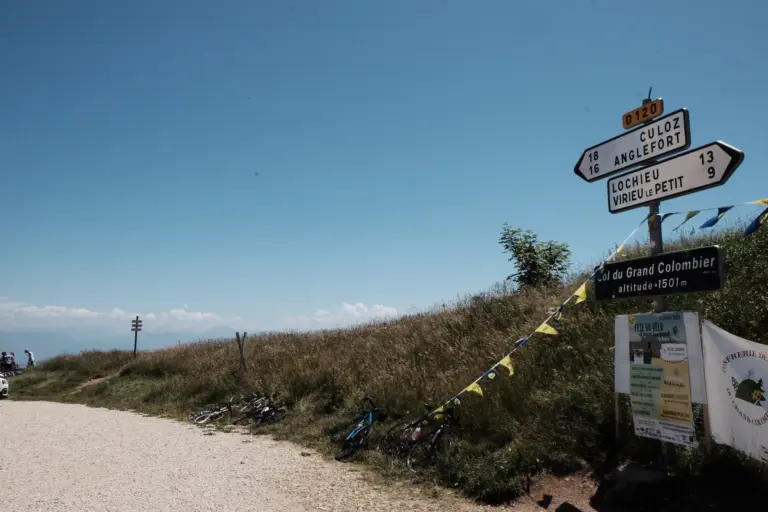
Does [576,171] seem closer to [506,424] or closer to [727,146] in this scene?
[727,146]

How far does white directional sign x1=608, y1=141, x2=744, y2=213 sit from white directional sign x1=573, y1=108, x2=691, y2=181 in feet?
0.42

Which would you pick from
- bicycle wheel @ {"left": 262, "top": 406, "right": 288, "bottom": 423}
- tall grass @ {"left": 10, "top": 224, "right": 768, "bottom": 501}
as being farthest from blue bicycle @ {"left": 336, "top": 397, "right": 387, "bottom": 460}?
bicycle wheel @ {"left": 262, "top": 406, "right": 288, "bottom": 423}

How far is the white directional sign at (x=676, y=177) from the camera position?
4.76m

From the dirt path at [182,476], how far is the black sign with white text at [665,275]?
281cm

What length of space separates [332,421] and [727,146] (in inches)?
386

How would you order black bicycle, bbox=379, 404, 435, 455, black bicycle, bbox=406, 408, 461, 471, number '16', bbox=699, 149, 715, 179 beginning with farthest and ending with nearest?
black bicycle, bbox=379, 404, 435, 455 < black bicycle, bbox=406, 408, 461, 471 < number '16', bbox=699, 149, 715, 179

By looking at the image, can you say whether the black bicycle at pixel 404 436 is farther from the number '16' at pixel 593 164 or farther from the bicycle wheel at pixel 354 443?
the number '16' at pixel 593 164

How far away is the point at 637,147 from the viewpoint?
5.71 m

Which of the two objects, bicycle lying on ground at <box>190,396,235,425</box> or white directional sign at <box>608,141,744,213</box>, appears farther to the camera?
bicycle lying on ground at <box>190,396,235,425</box>

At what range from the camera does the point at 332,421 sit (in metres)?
11.8

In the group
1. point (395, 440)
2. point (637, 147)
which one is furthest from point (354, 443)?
point (637, 147)

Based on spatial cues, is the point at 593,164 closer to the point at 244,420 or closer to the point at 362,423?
the point at 362,423

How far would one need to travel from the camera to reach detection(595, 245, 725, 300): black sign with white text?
4918 millimetres

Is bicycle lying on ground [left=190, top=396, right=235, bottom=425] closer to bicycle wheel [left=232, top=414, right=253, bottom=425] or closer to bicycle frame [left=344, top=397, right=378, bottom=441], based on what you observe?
bicycle wheel [left=232, top=414, right=253, bottom=425]
